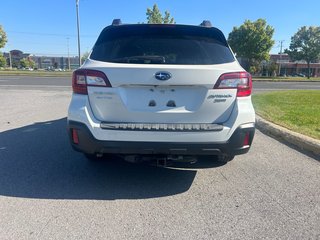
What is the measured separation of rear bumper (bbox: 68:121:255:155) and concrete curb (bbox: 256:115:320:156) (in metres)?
2.34

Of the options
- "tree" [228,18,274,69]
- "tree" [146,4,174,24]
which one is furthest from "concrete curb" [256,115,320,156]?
"tree" [228,18,274,69]

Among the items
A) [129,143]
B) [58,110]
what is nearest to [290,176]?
[129,143]

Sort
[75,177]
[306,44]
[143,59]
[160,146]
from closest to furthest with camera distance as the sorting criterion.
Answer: [160,146], [143,59], [75,177], [306,44]

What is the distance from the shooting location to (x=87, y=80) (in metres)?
2.97

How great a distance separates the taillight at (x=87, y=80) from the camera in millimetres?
2924

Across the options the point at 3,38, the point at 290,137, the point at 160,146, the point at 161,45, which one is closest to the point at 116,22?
the point at 161,45

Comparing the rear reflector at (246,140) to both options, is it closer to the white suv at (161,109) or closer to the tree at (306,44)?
the white suv at (161,109)

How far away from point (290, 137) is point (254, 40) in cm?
4630

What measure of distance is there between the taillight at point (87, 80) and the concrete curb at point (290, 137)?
12.0 ft

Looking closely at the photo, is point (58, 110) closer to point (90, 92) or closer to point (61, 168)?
point (61, 168)

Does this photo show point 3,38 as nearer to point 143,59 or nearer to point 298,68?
point 143,59

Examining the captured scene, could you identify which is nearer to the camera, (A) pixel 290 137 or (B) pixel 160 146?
(B) pixel 160 146

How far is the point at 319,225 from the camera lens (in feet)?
8.67

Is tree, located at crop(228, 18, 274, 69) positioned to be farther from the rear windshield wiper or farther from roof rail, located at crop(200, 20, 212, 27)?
the rear windshield wiper
